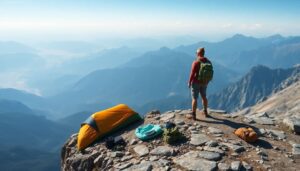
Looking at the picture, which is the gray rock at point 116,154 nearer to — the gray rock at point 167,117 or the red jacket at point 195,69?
the gray rock at point 167,117

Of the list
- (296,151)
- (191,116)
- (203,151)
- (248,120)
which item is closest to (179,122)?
(191,116)

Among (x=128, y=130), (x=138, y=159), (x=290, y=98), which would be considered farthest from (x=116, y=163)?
(x=290, y=98)

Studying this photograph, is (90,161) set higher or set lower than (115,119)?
lower

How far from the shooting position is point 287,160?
15.9 metres

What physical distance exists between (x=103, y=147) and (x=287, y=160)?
10.1m

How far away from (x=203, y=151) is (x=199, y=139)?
4.88 feet

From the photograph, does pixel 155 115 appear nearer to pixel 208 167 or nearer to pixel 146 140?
pixel 146 140

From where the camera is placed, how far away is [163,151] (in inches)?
671

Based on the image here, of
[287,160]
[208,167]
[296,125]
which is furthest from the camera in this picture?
[296,125]

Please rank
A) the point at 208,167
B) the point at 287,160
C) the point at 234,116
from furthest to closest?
the point at 234,116 < the point at 287,160 < the point at 208,167

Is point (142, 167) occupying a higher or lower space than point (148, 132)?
lower

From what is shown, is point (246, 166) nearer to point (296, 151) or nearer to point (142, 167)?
point (296, 151)

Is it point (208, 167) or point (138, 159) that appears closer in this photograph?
point (208, 167)

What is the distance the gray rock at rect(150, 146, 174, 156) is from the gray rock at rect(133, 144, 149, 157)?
16.0 inches
